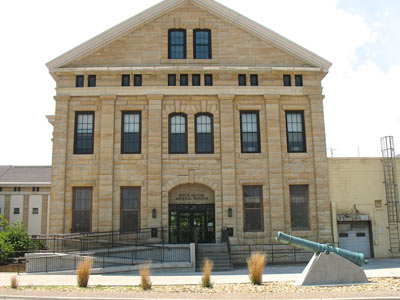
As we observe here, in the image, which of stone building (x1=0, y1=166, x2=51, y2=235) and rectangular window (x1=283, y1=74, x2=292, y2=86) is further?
stone building (x1=0, y1=166, x2=51, y2=235)

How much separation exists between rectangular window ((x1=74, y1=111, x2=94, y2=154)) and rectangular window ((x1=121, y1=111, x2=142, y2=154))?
1794 mm

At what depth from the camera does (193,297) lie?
1246cm

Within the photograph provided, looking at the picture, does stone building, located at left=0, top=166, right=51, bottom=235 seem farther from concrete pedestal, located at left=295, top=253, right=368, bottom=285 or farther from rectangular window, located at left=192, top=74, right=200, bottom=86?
concrete pedestal, located at left=295, top=253, right=368, bottom=285

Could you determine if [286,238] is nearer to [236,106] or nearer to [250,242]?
[250,242]

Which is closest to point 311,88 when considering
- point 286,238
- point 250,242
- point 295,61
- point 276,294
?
point 295,61

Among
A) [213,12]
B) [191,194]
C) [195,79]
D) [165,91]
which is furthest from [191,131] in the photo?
[213,12]

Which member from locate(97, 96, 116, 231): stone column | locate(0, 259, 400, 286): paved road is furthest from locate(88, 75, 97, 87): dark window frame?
locate(0, 259, 400, 286): paved road

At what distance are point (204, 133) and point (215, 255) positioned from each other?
272 inches

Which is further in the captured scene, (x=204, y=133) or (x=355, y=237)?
(x=355, y=237)

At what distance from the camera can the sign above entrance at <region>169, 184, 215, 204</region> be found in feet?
78.4

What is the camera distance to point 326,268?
14805mm

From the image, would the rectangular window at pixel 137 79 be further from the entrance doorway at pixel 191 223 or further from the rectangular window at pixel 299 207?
the rectangular window at pixel 299 207

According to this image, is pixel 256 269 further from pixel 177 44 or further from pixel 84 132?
pixel 177 44

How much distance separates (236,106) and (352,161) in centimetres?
769
